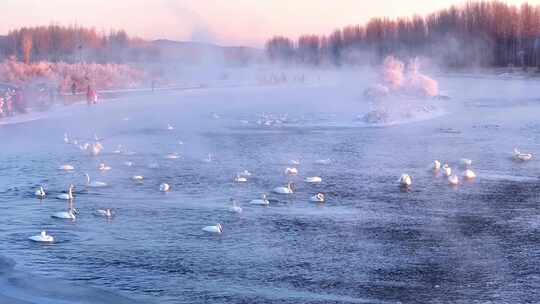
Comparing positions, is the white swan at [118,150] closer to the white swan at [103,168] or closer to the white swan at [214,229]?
the white swan at [103,168]

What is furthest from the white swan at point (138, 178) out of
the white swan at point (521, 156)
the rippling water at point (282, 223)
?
the white swan at point (521, 156)

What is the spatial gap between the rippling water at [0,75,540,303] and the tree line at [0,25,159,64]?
141ft

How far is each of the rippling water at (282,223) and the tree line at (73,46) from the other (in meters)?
43.1

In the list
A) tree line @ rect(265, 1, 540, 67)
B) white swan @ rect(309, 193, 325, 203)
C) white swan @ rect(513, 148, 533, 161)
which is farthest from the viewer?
tree line @ rect(265, 1, 540, 67)

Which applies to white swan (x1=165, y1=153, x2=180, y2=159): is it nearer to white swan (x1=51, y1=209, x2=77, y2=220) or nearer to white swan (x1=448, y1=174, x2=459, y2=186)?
white swan (x1=448, y1=174, x2=459, y2=186)

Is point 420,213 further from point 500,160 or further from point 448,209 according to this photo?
point 500,160

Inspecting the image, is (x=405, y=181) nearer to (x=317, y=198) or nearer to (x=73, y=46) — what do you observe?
(x=317, y=198)

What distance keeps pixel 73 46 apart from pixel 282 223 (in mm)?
58616

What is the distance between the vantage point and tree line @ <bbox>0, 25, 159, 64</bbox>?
60.9m

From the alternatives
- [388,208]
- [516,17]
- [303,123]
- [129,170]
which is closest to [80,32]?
[516,17]

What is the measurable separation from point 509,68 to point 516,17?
11130 mm

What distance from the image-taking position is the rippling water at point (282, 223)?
7195 millimetres

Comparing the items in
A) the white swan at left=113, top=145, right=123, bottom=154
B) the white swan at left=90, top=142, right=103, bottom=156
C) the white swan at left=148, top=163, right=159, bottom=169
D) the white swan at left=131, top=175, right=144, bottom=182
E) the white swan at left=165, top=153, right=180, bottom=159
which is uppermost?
the white swan at left=90, top=142, right=103, bottom=156

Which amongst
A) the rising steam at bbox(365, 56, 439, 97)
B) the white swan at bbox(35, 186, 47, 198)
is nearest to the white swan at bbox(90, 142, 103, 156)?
the white swan at bbox(35, 186, 47, 198)
